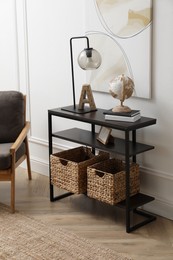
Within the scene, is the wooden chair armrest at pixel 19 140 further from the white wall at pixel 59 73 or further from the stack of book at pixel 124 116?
the stack of book at pixel 124 116

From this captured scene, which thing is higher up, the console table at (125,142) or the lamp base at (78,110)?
the lamp base at (78,110)

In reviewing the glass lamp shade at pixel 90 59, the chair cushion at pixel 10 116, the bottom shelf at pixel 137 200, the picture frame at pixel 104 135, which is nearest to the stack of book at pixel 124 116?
the picture frame at pixel 104 135

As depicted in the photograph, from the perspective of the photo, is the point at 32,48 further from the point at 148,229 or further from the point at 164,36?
the point at 148,229

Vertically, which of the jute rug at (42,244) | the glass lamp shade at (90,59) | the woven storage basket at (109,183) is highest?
the glass lamp shade at (90,59)

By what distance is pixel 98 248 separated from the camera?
3312 mm

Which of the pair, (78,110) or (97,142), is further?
(78,110)

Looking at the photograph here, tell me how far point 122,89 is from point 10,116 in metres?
1.14

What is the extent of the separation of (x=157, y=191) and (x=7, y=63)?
1924 mm

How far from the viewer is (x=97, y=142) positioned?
3.74 m

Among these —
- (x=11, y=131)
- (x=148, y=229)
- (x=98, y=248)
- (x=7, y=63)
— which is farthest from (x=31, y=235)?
(x=7, y=63)

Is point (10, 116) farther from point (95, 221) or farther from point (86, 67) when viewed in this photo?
point (95, 221)

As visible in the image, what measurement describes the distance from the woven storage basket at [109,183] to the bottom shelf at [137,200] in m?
0.03

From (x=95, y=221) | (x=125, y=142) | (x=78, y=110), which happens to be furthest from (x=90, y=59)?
(x=95, y=221)

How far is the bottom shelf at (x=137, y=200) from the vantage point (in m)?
3.58
